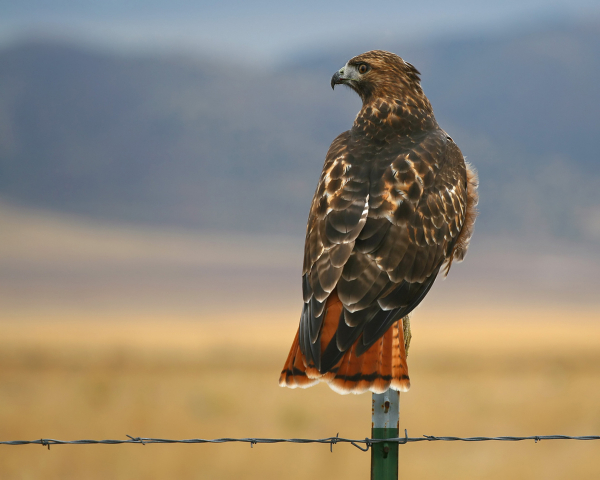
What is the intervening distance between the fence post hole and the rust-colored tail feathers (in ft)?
0.30

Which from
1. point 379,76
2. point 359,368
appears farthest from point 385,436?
point 379,76

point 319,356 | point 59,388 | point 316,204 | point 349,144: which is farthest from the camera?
point 59,388

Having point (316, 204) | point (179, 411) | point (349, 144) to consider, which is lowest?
point (316, 204)

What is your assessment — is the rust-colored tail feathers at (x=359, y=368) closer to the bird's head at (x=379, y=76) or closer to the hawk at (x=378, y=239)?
the hawk at (x=378, y=239)

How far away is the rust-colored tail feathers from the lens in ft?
12.5

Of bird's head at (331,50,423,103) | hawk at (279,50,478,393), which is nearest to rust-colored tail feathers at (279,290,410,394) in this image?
hawk at (279,50,478,393)

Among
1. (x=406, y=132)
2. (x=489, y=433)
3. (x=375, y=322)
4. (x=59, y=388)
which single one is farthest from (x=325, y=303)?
(x=59, y=388)

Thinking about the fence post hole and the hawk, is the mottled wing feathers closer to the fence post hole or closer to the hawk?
the hawk

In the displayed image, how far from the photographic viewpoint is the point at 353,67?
576 centimetres

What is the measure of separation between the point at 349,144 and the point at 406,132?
448mm

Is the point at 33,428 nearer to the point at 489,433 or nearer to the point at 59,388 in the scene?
the point at 59,388

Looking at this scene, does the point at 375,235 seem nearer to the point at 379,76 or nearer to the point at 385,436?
the point at 385,436

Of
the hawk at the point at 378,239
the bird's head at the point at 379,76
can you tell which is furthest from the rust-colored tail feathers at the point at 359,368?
the bird's head at the point at 379,76

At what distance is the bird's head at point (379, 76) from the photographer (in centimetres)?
558
